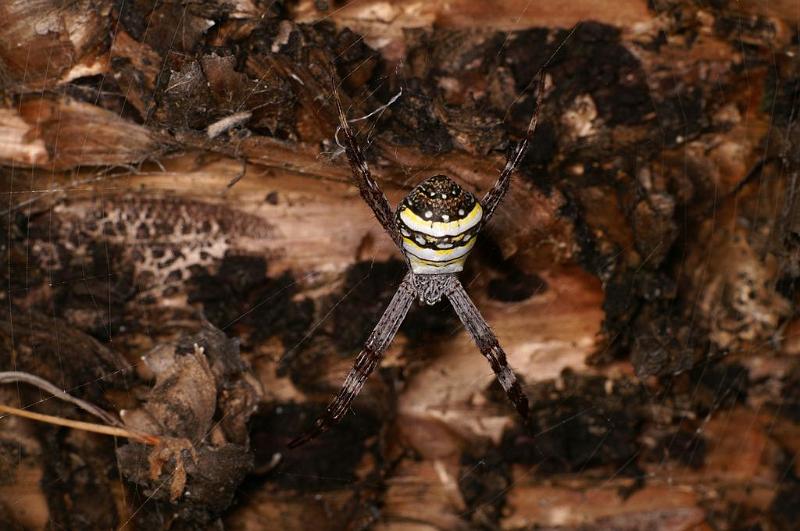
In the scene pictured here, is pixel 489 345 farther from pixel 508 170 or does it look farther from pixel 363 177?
pixel 363 177

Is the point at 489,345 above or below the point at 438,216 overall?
below

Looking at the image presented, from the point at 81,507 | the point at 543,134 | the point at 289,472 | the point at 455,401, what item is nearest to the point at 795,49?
the point at 543,134

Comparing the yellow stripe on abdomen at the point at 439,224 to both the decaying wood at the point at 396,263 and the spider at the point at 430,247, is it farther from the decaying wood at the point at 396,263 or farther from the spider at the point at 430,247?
the decaying wood at the point at 396,263

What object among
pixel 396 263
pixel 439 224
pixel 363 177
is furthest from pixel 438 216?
pixel 396 263

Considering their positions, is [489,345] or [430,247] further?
[489,345]

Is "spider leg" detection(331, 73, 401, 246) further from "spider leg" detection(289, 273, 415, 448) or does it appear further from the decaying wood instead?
"spider leg" detection(289, 273, 415, 448)

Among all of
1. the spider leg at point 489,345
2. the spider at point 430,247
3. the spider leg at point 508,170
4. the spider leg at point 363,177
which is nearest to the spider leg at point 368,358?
the spider at point 430,247

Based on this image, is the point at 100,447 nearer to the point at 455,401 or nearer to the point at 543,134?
the point at 455,401
